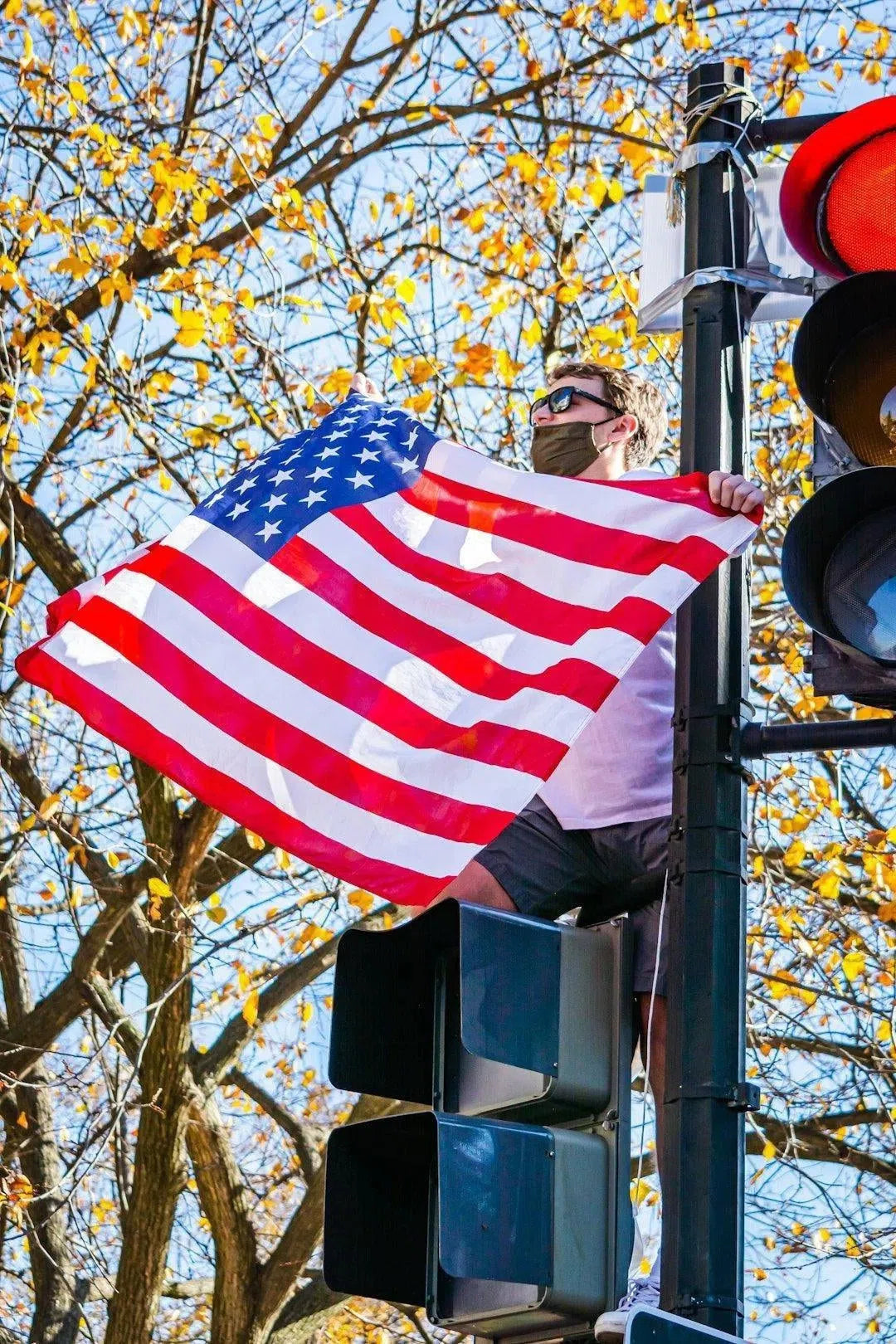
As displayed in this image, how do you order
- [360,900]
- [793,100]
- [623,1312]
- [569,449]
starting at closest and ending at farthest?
[623,1312]
[569,449]
[360,900]
[793,100]

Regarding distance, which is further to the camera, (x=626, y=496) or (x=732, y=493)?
(x=626, y=496)

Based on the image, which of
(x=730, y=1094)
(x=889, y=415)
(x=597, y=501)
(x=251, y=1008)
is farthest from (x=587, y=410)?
(x=251, y=1008)

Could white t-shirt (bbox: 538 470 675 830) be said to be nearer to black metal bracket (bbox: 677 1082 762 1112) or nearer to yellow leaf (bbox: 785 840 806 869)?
Result: black metal bracket (bbox: 677 1082 762 1112)

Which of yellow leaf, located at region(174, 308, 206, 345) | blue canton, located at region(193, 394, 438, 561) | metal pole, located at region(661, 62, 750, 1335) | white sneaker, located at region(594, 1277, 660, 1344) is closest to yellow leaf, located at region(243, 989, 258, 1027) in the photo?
yellow leaf, located at region(174, 308, 206, 345)

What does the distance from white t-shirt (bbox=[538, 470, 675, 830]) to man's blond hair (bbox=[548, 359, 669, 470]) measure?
73cm

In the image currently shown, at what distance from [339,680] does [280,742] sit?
0.63ft

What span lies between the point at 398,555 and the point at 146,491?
7.32 meters

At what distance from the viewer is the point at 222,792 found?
4090mm

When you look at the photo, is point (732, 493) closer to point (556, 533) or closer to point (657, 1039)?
point (556, 533)

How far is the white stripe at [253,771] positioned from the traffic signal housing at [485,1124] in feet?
0.82

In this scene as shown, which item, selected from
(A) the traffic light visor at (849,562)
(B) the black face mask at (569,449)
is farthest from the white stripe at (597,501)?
(A) the traffic light visor at (849,562)

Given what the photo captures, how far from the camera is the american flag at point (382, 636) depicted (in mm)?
3754

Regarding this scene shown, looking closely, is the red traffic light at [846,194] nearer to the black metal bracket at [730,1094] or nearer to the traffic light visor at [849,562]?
the traffic light visor at [849,562]

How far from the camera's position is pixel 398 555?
4.34 m
